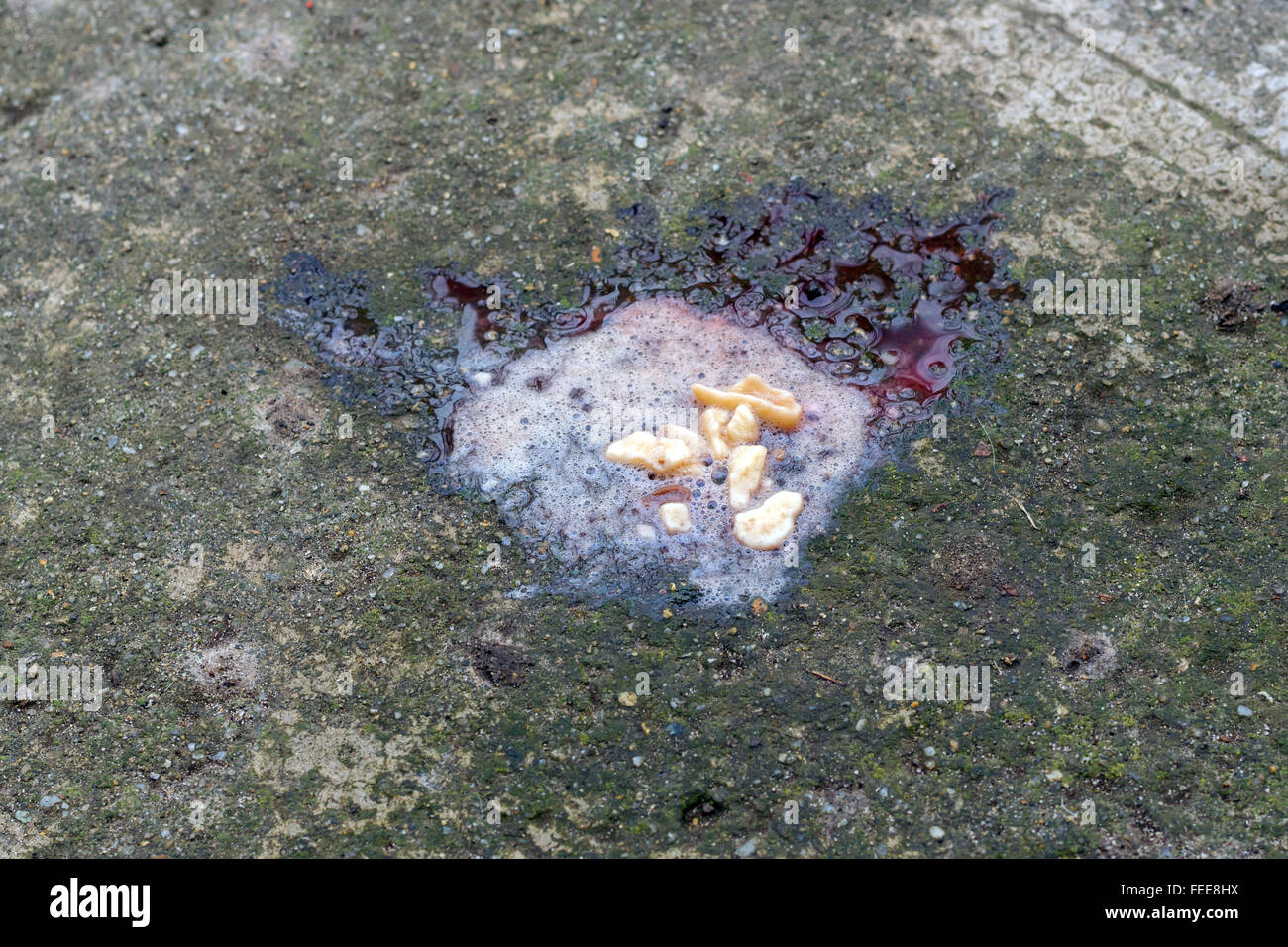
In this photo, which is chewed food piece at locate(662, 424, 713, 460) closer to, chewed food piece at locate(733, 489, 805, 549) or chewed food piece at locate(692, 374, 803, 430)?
chewed food piece at locate(692, 374, 803, 430)

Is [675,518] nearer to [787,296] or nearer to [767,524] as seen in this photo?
[767,524]

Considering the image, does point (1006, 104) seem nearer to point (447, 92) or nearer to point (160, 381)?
point (447, 92)

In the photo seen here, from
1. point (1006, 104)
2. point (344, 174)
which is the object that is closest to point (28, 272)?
point (344, 174)

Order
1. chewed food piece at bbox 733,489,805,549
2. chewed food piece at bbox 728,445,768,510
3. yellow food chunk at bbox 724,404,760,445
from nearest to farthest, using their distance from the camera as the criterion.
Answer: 1. chewed food piece at bbox 733,489,805,549
2. chewed food piece at bbox 728,445,768,510
3. yellow food chunk at bbox 724,404,760,445

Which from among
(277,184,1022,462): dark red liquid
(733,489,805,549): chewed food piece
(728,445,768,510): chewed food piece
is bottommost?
(733,489,805,549): chewed food piece

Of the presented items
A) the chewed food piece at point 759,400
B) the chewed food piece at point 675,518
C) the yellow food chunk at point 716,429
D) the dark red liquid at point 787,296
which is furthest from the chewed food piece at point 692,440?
the dark red liquid at point 787,296

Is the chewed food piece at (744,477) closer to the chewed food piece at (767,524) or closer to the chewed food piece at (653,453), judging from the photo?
the chewed food piece at (767,524)

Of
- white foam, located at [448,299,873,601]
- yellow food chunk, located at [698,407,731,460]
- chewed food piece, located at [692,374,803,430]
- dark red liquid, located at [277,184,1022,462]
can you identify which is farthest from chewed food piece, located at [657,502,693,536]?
dark red liquid, located at [277,184,1022,462]
